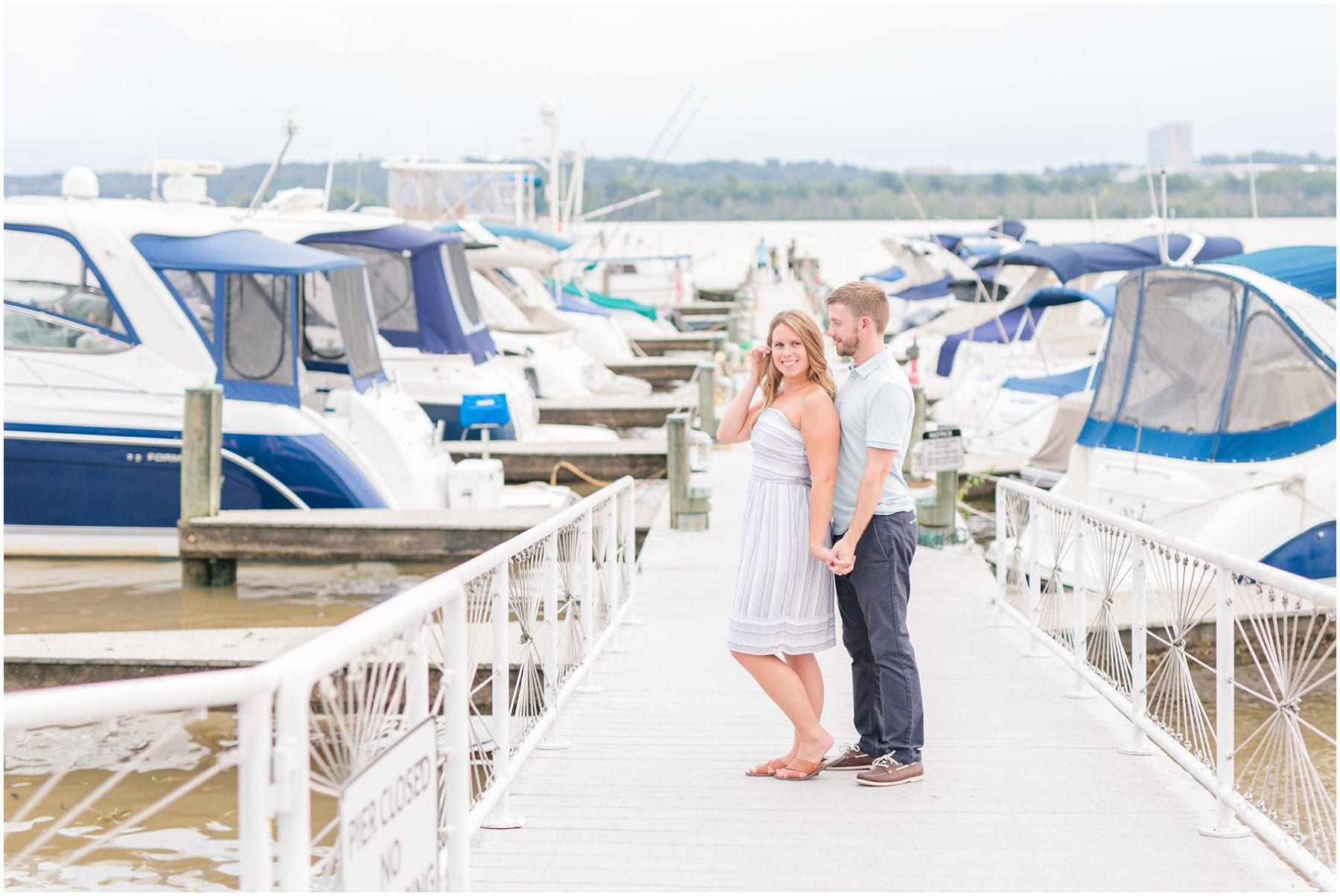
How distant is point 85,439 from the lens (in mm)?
11836

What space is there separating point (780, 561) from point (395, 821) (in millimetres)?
2176

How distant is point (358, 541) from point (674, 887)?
22.9 feet

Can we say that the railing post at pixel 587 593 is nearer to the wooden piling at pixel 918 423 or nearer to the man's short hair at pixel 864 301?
the man's short hair at pixel 864 301

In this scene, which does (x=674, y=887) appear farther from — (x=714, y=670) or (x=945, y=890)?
(x=714, y=670)

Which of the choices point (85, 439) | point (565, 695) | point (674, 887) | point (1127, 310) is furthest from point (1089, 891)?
point (85, 439)

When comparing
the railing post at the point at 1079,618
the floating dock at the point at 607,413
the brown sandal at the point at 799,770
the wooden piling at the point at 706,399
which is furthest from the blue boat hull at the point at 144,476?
the floating dock at the point at 607,413

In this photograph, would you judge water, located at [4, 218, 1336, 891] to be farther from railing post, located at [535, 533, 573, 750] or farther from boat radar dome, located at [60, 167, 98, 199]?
boat radar dome, located at [60, 167, 98, 199]

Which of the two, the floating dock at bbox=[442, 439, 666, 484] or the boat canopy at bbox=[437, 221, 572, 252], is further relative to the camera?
the boat canopy at bbox=[437, 221, 572, 252]

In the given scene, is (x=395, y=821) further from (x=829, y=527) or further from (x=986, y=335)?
(x=986, y=335)

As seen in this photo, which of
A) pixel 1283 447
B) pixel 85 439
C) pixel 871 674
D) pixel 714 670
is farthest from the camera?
pixel 85 439

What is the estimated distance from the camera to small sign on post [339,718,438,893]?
2.89m

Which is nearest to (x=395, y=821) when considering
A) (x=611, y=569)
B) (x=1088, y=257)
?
(x=611, y=569)

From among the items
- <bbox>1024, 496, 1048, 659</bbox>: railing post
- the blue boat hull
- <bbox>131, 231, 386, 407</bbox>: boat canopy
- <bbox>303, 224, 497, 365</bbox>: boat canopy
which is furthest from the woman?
<bbox>303, 224, 497, 365</bbox>: boat canopy

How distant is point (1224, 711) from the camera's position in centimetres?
451
